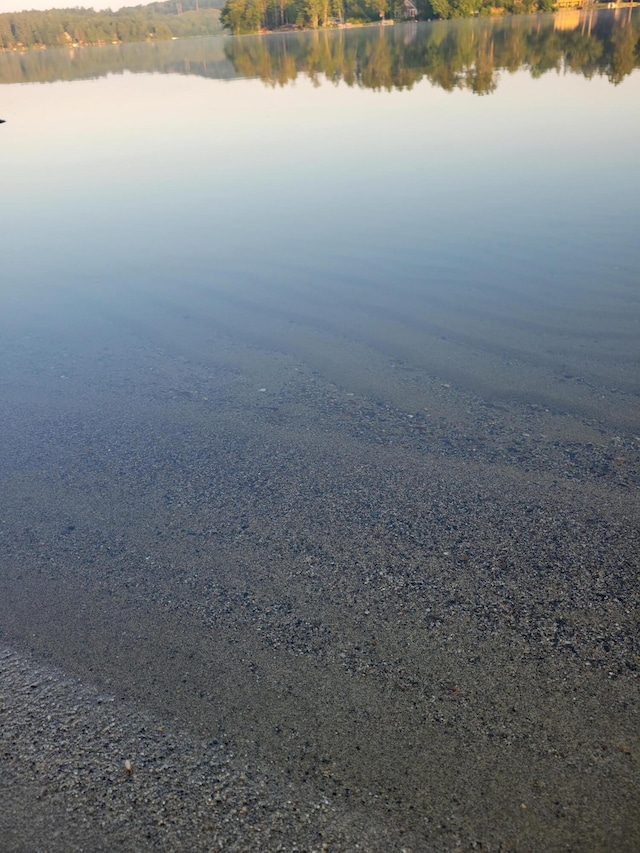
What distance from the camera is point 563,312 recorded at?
6.38m

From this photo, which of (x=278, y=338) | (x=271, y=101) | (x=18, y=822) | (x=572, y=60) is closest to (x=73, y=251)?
(x=278, y=338)

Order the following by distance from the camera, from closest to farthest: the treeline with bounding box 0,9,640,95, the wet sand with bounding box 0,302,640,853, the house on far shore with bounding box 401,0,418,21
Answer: the wet sand with bounding box 0,302,640,853 < the treeline with bounding box 0,9,640,95 < the house on far shore with bounding box 401,0,418,21

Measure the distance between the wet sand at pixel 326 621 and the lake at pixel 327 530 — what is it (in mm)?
14

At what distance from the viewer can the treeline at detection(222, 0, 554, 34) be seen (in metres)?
80.6

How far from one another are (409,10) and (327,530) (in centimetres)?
9984

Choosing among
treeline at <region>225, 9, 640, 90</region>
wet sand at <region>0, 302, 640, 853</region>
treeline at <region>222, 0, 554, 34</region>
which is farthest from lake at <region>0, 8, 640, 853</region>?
treeline at <region>222, 0, 554, 34</region>

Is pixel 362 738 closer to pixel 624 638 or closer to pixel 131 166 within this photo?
pixel 624 638

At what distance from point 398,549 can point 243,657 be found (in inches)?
39.9

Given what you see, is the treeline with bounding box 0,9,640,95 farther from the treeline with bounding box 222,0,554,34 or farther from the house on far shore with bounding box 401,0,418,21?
the house on far shore with bounding box 401,0,418,21

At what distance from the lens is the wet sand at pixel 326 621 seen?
2.40m

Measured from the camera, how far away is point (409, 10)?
8788 centimetres

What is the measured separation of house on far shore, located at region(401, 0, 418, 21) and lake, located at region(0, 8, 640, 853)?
91384mm

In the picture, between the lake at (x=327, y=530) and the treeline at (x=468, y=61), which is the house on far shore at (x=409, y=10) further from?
the lake at (x=327, y=530)

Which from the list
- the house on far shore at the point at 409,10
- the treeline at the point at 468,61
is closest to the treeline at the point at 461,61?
the treeline at the point at 468,61
